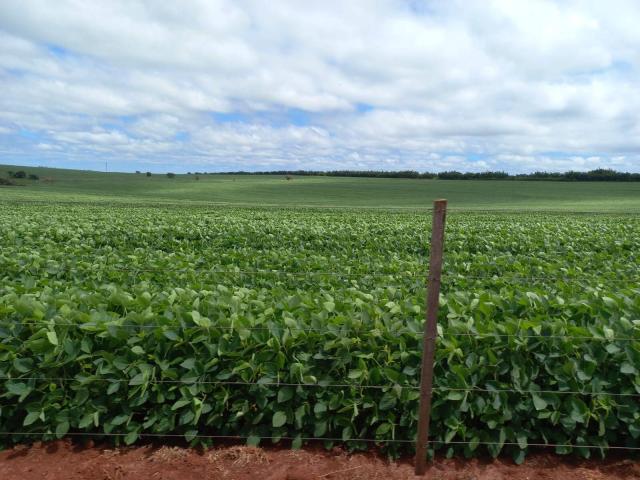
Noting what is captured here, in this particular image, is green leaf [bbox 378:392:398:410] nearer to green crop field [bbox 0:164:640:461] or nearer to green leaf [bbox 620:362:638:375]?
green crop field [bbox 0:164:640:461]

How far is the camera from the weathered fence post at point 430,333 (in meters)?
3.15

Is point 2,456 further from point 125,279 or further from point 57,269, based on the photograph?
point 57,269

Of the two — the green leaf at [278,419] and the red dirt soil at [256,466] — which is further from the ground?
the green leaf at [278,419]

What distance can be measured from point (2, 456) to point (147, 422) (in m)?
1.11

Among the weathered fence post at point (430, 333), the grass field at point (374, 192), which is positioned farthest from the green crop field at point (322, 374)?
the grass field at point (374, 192)

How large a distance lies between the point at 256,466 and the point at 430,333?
61.9 inches

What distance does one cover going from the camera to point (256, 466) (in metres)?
3.45

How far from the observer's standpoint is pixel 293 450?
11.9 feet

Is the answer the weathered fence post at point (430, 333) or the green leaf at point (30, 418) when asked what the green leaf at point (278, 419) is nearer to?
the weathered fence post at point (430, 333)

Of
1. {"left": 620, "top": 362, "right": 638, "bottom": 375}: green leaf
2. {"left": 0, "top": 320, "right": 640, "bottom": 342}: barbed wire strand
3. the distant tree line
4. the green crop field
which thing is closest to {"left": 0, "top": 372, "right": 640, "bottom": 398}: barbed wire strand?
the green crop field

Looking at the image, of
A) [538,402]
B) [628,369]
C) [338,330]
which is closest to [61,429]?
[338,330]

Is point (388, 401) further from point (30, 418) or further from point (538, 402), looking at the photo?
point (30, 418)

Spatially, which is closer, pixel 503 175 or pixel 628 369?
pixel 628 369

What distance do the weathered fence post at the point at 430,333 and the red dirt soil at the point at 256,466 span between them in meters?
0.25
